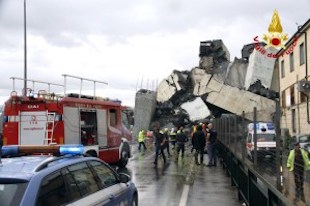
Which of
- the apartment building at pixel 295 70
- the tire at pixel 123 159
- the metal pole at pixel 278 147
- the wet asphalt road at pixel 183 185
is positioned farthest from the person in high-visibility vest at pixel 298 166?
the apartment building at pixel 295 70

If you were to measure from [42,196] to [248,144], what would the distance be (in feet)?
20.3

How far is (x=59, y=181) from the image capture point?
17.5 ft

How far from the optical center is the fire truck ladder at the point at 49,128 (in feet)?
50.0

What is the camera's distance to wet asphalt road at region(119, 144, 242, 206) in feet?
36.7

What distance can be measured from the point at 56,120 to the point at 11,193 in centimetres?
1063

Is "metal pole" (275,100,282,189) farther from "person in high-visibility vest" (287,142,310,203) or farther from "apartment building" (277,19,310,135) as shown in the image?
"apartment building" (277,19,310,135)

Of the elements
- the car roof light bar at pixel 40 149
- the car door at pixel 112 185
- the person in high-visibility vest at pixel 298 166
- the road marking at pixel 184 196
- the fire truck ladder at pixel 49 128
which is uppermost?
the fire truck ladder at pixel 49 128

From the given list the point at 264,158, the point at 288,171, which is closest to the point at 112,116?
the point at 264,158

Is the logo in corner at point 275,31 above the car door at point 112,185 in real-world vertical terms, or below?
above

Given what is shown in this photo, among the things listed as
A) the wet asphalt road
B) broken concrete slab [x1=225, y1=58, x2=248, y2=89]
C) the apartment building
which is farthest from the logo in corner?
broken concrete slab [x1=225, y1=58, x2=248, y2=89]

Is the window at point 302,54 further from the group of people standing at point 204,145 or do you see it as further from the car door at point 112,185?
the car door at point 112,185

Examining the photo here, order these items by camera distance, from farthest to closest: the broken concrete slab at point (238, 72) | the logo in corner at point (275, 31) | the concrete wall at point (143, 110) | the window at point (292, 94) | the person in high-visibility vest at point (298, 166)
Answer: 1. the broken concrete slab at point (238, 72)
2. the concrete wall at point (143, 110)
3. the window at point (292, 94)
4. the logo in corner at point (275, 31)
5. the person in high-visibility vest at point (298, 166)

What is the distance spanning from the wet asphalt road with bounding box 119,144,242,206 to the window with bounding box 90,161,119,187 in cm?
363

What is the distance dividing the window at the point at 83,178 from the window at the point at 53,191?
1.08 feet
